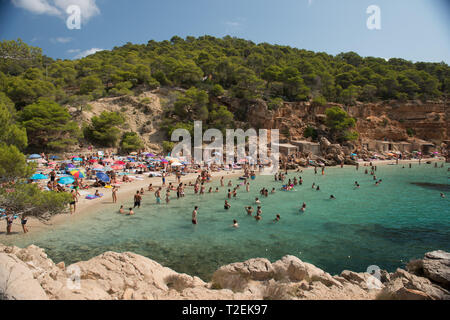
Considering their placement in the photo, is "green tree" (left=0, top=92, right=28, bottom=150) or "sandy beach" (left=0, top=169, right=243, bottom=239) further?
"sandy beach" (left=0, top=169, right=243, bottom=239)

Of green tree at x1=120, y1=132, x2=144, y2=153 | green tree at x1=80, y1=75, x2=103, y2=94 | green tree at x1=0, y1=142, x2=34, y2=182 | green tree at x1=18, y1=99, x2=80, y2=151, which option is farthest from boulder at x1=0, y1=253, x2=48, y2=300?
green tree at x1=80, y1=75, x2=103, y2=94

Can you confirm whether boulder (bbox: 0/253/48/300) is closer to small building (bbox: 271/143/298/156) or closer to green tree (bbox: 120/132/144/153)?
green tree (bbox: 120/132/144/153)

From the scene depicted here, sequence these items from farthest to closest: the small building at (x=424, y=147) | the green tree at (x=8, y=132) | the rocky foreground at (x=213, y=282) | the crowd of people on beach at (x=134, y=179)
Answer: the small building at (x=424, y=147) < the crowd of people on beach at (x=134, y=179) < the green tree at (x=8, y=132) < the rocky foreground at (x=213, y=282)

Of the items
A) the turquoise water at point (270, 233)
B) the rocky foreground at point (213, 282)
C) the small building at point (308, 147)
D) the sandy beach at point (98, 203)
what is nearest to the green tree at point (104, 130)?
the sandy beach at point (98, 203)

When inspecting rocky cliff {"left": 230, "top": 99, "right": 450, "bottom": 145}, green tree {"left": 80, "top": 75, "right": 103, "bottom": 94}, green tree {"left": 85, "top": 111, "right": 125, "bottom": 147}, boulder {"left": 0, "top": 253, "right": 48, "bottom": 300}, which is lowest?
boulder {"left": 0, "top": 253, "right": 48, "bottom": 300}

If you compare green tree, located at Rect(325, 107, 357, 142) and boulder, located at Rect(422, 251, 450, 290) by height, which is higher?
green tree, located at Rect(325, 107, 357, 142)

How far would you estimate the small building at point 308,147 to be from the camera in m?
35.2

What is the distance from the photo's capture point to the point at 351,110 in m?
43.9

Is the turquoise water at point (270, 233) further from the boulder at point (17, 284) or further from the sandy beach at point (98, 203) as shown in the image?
the boulder at point (17, 284)

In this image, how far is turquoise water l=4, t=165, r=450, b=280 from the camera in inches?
362

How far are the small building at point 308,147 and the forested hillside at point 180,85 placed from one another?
8.04m

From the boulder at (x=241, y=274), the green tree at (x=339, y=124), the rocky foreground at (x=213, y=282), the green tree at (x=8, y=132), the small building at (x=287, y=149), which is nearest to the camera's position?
the rocky foreground at (x=213, y=282)

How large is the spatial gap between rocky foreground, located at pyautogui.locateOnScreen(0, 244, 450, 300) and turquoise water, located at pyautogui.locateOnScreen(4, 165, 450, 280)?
5.60 ft

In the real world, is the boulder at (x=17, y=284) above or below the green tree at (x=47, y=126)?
below
